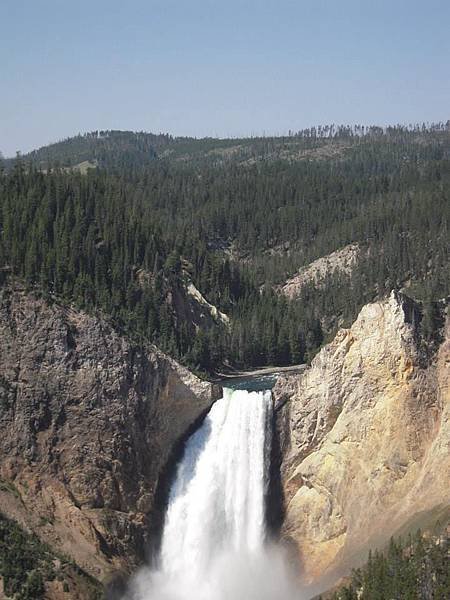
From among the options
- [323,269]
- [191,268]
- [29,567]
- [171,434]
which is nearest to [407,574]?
[29,567]

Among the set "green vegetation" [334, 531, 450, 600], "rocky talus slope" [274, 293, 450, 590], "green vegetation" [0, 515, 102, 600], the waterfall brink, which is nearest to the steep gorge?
"rocky talus slope" [274, 293, 450, 590]

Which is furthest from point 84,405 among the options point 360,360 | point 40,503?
point 360,360

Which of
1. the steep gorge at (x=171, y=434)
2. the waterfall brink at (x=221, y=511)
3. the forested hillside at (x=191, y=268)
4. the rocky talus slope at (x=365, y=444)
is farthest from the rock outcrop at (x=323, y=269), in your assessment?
the rocky talus slope at (x=365, y=444)

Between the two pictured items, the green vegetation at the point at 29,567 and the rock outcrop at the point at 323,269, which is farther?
the rock outcrop at the point at 323,269

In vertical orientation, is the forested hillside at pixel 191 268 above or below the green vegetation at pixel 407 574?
above

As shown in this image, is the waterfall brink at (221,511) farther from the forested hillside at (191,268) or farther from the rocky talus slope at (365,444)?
the forested hillside at (191,268)

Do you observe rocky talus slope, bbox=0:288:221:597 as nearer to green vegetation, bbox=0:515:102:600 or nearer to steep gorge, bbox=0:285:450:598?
steep gorge, bbox=0:285:450:598

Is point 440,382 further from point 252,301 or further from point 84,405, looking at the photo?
point 252,301

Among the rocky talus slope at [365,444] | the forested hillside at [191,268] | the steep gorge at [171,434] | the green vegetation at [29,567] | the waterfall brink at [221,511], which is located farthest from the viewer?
the forested hillside at [191,268]

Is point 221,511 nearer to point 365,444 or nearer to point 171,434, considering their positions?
point 171,434
